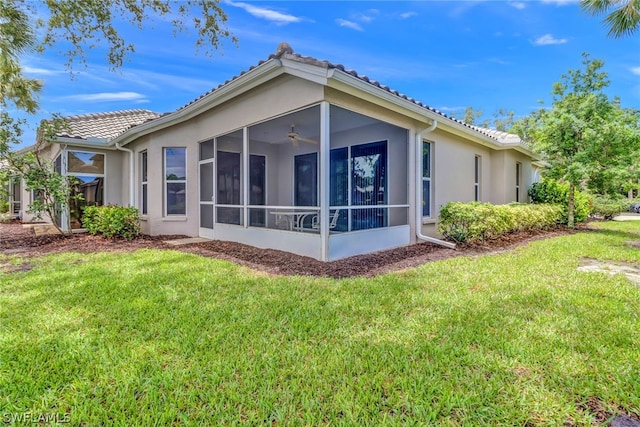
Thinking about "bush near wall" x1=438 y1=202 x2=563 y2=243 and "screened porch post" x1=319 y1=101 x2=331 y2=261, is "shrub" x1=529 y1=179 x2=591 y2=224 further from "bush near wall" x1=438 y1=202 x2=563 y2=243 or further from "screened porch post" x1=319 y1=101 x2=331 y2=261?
"screened porch post" x1=319 y1=101 x2=331 y2=261

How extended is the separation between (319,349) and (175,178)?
8.69m

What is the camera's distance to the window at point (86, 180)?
11234 mm

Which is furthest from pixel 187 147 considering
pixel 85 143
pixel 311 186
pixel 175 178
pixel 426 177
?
pixel 426 177

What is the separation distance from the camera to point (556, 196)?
43.4 feet

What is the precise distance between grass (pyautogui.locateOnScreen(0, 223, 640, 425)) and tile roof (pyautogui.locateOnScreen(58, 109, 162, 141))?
8339 millimetres

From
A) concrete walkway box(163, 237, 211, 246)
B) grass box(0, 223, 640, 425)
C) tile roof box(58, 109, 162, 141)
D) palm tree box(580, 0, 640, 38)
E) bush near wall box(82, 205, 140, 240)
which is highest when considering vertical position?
palm tree box(580, 0, 640, 38)

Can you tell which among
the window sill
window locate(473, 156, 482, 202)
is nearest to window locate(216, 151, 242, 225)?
the window sill

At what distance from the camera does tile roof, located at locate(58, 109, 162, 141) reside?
443 inches

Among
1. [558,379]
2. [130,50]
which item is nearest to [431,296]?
[558,379]

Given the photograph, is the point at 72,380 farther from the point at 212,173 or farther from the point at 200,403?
the point at 212,173

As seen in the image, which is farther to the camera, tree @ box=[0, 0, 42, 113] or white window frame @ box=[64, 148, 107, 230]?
white window frame @ box=[64, 148, 107, 230]

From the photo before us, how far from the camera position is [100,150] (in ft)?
38.1

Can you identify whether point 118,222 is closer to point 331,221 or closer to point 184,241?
point 184,241

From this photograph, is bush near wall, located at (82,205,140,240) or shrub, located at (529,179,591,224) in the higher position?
shrub, located at (529,179,591,224)
